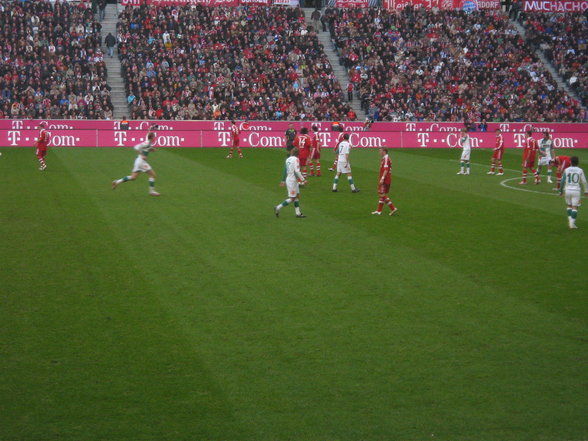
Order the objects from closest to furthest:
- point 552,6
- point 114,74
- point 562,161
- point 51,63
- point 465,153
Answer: point 562,161
point 465,153
point 51,63
point 114,74
point 552,6

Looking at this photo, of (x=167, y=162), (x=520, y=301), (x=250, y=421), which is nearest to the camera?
(x=250, y=421)

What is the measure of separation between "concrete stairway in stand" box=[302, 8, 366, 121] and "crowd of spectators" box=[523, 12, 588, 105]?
1562 centimetres

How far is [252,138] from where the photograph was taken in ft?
149

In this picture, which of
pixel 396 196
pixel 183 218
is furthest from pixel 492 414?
pixel 396 196

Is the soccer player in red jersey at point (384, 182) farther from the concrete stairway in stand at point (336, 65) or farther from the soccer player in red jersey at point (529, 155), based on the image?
the concrete stairway in stand at point (336, 65)

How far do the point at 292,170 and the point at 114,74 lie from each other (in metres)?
36.6

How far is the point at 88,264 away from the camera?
1561cm

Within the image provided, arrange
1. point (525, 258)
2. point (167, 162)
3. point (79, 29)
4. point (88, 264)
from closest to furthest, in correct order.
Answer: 1. point (88, 264)
2. point (525, 258)
3. point (167, 162)
4. point (79, 29)

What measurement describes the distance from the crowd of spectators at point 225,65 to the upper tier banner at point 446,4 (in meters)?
7.79

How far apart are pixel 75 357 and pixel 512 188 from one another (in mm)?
21768

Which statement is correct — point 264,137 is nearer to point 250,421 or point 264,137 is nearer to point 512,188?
point 512,188

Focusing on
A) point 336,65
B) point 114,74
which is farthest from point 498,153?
point 114,74

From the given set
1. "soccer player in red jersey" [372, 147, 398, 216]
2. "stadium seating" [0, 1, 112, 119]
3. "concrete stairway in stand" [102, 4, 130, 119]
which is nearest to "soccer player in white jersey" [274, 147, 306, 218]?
"soccer player in red jersey" [372, 147, 398, 216]

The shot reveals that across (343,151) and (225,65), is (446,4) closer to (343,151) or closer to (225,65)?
(225,65)
